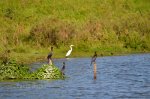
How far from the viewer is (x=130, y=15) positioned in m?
75.9

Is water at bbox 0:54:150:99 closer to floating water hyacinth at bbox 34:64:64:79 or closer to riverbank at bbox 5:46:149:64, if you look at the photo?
floating water hyacinth at bbox 34:64:64:79

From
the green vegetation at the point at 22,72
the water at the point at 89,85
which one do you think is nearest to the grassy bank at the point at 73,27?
the water at the point at 89,85

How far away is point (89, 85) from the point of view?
33625 millimetres

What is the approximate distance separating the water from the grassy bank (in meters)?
8.14

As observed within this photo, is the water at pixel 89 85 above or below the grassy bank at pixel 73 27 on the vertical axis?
below

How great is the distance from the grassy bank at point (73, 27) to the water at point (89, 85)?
26.7 feet

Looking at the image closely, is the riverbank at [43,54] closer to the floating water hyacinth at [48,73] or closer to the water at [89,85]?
the water at [89,85]

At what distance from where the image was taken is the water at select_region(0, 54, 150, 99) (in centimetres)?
2961

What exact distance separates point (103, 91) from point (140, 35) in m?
34.6

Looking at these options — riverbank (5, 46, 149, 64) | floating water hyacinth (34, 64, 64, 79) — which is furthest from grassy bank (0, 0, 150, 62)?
floating water hyacinth (34, 64, 64, 79)

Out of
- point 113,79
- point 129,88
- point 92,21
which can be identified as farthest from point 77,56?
point 129,88

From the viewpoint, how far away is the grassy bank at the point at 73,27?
5794 cm

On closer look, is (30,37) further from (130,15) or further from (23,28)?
(130,15)

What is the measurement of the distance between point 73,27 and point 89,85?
28.6 meters
